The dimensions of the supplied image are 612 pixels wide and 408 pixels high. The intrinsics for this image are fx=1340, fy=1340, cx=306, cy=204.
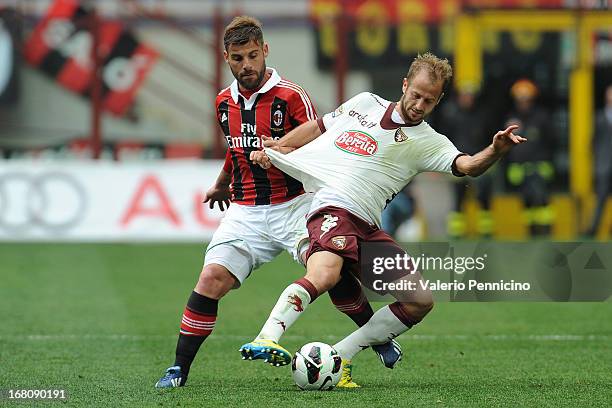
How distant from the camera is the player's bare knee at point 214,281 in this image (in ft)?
23.3

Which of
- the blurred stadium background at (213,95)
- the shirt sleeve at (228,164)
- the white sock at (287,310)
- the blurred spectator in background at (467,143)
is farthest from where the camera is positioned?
the blurred spectator in background at (467,143)

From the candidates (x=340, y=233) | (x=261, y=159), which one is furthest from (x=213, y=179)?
(x=340, y=233)

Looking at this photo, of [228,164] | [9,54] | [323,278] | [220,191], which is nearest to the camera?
[323,278]

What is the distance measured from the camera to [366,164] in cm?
699

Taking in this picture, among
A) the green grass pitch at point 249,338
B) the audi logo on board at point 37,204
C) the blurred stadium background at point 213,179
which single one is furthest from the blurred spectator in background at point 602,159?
the audi logo on board at point 37,204

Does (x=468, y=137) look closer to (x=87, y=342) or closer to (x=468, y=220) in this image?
(x=468, y=220)

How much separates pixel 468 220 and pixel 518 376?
37.7 ft

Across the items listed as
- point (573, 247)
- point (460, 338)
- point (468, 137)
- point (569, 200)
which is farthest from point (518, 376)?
point (569, 200)

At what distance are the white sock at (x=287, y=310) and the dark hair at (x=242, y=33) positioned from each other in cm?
135

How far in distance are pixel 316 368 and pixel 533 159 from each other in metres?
11.9

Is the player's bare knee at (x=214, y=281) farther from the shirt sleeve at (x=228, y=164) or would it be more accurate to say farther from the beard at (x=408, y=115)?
the beard at (x=408, y=115)

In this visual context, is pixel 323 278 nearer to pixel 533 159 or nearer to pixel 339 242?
pixel 339 242

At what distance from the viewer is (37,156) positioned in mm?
20047

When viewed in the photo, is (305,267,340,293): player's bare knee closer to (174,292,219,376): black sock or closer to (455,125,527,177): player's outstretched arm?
(174,292,219,376): black sock
